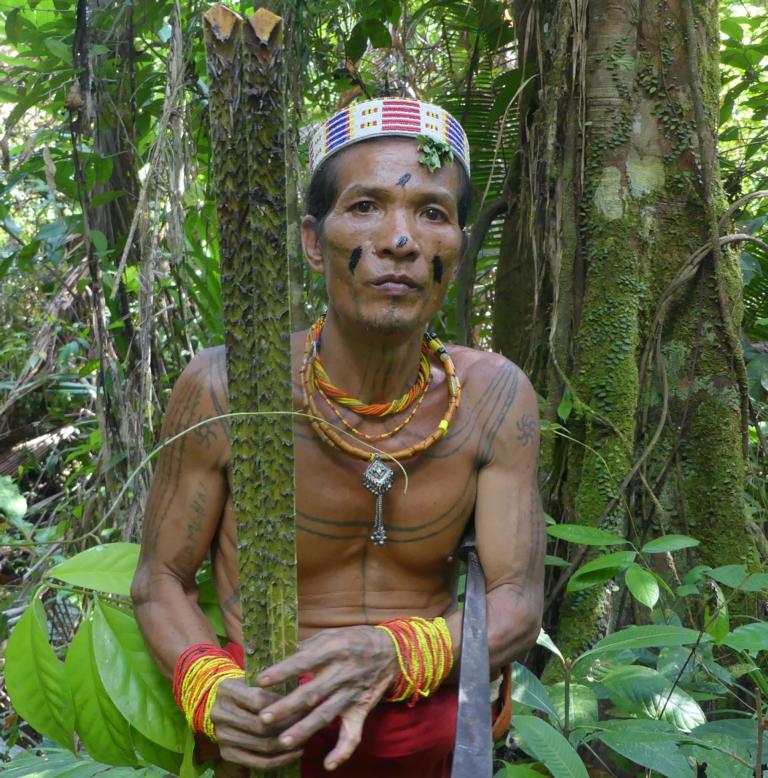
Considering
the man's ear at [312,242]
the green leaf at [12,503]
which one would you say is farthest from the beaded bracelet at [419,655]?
the green leaf at [12,503]

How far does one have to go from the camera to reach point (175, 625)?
180cm

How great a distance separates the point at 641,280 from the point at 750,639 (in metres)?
1.35

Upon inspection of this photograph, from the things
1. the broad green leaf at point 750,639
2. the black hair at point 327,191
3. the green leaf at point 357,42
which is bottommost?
the broad green leaf at point 750,639

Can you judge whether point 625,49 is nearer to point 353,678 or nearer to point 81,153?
point 81,153

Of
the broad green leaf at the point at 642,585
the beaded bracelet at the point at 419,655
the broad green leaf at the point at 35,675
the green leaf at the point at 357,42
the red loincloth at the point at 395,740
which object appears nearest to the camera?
the broad green leaf at the point at 35,675

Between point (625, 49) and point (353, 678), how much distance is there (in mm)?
2327

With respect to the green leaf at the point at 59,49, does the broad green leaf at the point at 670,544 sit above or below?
below

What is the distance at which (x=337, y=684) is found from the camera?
1.49 metres

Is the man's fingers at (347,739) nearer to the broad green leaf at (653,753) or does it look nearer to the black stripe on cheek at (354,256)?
the broad green leaf at (653,753)

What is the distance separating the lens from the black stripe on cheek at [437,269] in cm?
200

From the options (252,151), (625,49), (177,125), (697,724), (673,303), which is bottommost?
(697,724)

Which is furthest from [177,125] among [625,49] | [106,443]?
[625,49]

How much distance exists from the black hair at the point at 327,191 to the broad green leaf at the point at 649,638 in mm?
1013

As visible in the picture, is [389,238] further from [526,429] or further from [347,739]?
[347,739]
